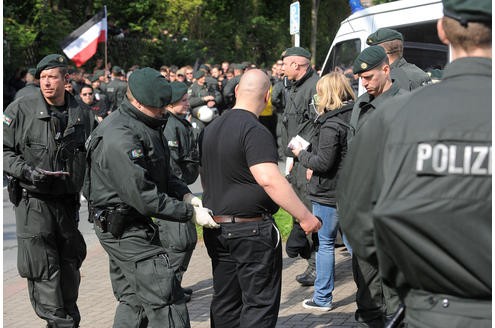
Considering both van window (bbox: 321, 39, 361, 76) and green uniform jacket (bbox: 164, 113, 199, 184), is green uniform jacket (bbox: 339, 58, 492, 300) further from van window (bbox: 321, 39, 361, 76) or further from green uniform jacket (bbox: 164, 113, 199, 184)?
van window (bbox: 321, 39, 361, 76)

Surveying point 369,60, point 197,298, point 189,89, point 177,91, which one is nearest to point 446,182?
point 369,60

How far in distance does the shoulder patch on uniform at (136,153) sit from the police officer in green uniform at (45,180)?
104 cm

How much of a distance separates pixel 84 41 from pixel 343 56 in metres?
11.5

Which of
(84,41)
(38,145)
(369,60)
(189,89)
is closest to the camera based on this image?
(369,60)

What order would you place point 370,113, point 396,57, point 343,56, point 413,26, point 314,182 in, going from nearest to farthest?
point 370,113 → point 396,57 → point 314,182 → point 413,26 → point 343,56

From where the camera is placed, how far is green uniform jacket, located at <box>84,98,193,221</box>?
487 cm

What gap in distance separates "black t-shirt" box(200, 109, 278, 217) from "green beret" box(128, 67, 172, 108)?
0.37 m

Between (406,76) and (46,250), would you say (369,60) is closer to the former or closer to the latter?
(406,76)

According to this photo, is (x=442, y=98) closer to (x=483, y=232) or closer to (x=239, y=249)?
(x=483, y=232)

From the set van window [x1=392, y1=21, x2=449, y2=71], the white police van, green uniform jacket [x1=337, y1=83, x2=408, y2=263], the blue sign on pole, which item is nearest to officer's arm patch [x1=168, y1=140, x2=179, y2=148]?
the white police van

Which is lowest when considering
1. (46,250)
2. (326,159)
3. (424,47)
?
(46,250)

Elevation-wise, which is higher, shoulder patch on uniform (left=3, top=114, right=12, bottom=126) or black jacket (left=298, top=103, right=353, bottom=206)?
shoulder patch on uniform (left=3, top=114, right=12, bottom=126)

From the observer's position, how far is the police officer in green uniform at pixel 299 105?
762cm

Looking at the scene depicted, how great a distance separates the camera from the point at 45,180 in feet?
19.0
